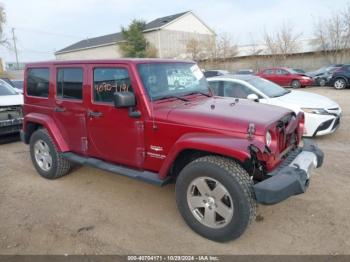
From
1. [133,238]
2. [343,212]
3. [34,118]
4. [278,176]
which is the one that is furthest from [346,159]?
[34,118]

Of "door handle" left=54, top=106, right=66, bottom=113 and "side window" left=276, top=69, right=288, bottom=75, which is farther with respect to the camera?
"side window" left=276, top=69, right=288, bottom=75

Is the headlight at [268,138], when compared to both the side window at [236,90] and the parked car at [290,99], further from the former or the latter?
the side window at [236,90]

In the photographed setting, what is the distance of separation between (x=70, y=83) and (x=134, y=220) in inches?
85.6

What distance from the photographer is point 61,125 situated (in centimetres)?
478

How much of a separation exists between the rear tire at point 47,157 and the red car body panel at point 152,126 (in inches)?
8.9

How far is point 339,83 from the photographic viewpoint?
18547 millimetres

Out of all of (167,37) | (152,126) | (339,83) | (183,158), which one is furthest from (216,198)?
(167,37)

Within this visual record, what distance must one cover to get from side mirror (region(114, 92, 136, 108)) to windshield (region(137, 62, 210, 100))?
23 cm

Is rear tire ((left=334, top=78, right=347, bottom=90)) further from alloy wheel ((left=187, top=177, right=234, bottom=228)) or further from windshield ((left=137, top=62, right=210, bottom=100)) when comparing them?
alloy wheel ((left=187, top=177, right=234, bottom=228))

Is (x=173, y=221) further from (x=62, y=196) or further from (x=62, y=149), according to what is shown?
(x=62, y=149)

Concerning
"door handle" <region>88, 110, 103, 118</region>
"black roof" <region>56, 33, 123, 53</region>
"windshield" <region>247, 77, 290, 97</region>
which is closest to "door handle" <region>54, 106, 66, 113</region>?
"door handle" <region>88, 110, 103, 118</region>

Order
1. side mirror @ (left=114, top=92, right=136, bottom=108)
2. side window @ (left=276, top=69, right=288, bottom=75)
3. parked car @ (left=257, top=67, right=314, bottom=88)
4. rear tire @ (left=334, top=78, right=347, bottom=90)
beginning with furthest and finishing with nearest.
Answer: side window @ (left=276, top=69, right=288, bottom=75) < parked car @ (left=257, top=67, right=314, bottom=88) < rear tire @ (left=334, top=78, right=347, bottom=90) < side mirror @ (left=114, top=92, right=136, bottom=108)

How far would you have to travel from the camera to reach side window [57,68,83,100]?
4.39 meters

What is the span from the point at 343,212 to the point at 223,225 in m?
1.64
